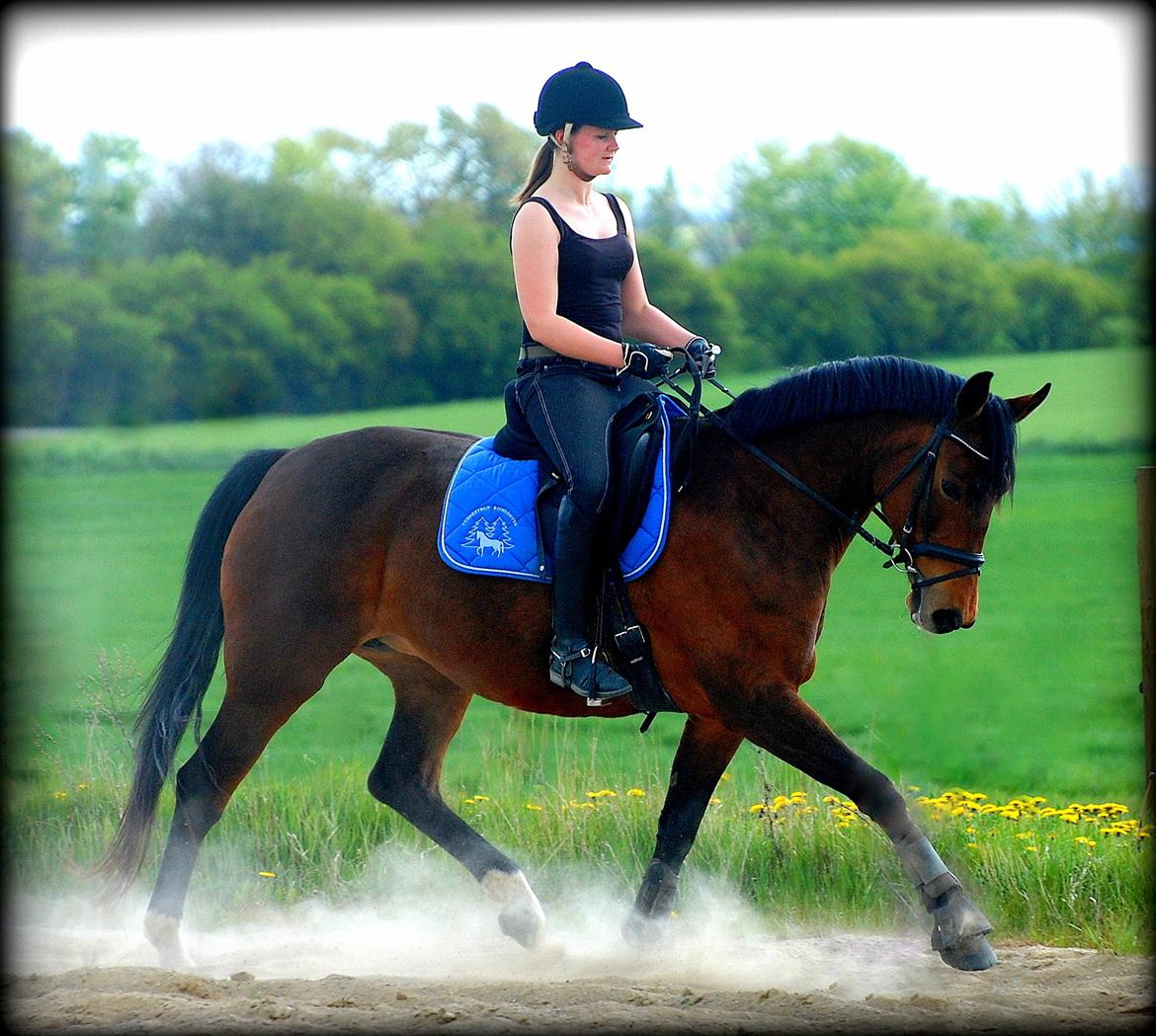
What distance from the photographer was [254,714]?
5.02 metres

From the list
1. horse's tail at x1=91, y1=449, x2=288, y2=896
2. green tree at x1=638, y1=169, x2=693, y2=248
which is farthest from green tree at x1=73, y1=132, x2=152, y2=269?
horse's tail at x1=91, y1=449, x2=288, y2=896

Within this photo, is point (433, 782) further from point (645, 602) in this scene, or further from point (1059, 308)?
point (1059, 308)

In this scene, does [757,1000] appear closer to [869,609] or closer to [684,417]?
[684,417]

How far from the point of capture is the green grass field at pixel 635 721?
6.07 meters

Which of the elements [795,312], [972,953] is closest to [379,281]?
[795,312]

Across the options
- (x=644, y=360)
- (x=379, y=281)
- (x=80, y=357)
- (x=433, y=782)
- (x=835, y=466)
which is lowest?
(x=433, y=782)

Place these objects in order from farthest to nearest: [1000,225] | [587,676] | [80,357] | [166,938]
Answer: [1000,225] < [80,357] < [166,938] < [587,676]

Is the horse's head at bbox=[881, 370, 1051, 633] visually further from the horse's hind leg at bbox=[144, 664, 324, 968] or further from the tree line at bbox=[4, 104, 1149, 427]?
the tree line at bbox=[4, 104, 1149, 427]

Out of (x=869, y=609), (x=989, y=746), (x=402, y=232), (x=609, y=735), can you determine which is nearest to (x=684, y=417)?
(x=609, y=735)

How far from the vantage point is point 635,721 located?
11.0m

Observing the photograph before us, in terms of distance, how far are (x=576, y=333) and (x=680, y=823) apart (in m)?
1.91

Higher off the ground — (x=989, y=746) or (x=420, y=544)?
(x=420, y=544)

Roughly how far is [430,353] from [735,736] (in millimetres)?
24367

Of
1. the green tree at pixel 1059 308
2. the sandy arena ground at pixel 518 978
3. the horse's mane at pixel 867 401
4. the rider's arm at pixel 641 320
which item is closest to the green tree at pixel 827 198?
the green tree at pixel 1059 308
